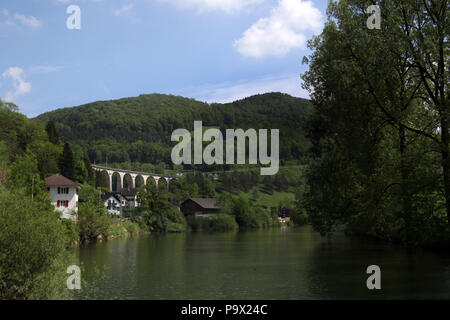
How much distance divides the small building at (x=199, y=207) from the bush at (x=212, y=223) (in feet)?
36.2

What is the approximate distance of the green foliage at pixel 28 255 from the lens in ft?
49.8

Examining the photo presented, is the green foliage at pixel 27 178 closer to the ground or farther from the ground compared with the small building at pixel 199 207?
farther from the ground

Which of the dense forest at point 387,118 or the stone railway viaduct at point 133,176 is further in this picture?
the stone railway viaduct at point 133,176

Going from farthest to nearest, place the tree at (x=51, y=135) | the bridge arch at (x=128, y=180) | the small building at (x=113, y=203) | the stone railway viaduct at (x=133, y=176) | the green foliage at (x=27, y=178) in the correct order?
the bridge arch at (x=128, y=180) → the stone railway viaduct at (x=133, y=176) → the tree at (x=51, y=135) → the small building at (x=113, y=203) → the green foliage at (x=27, y=178)

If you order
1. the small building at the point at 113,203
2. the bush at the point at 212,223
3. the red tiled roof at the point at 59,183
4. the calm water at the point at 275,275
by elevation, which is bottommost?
the bush at the point at 212,223

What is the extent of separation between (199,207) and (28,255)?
3778 inches

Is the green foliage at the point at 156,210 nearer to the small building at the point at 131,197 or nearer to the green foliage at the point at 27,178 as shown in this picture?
the green foliage at the point at 27,178

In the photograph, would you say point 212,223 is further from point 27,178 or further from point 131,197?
point 27,178

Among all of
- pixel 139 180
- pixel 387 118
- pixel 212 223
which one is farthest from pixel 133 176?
pixel 387 118

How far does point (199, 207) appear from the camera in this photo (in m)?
111

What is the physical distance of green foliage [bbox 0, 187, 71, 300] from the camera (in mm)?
15172

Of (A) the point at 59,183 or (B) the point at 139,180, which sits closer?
(A) the point at 59,183

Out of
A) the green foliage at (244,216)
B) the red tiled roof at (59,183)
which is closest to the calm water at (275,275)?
the red tiled roof at (59,183)
